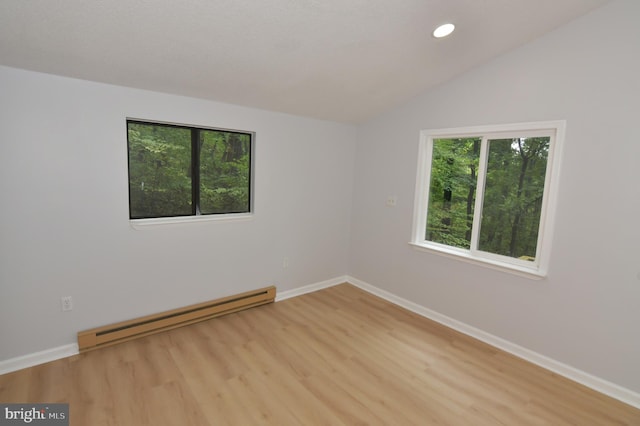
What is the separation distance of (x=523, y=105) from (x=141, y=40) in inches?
114

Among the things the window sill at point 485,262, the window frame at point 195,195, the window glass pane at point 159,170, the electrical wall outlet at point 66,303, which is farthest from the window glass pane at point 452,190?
the electrical wall outlet at point 66,303

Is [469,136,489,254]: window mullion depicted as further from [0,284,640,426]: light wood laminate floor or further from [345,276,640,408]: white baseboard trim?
[0,284,640,426]: light wood laminate floor

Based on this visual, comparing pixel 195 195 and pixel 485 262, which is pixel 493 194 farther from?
pixel 195 195

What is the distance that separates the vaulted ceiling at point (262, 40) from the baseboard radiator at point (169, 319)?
6.37 ft

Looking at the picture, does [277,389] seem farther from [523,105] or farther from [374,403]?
[523,105]

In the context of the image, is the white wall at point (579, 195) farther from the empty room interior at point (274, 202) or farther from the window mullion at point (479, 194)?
the window mullion at point (479, 194)

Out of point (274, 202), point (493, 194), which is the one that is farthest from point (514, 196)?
point (274, 202)

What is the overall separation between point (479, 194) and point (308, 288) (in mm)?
2228

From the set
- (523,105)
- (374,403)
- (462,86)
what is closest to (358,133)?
(462,86)

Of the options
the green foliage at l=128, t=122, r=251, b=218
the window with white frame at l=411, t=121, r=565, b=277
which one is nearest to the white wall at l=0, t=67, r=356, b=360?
the green foliage at l=128, t=122, r=251, b=218

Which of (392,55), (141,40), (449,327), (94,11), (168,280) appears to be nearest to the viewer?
(94,11)

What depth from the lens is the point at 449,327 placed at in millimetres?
3246

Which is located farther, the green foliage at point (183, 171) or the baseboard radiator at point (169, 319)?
the green foliage at point (183, 171)

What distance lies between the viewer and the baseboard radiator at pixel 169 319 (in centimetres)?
256
